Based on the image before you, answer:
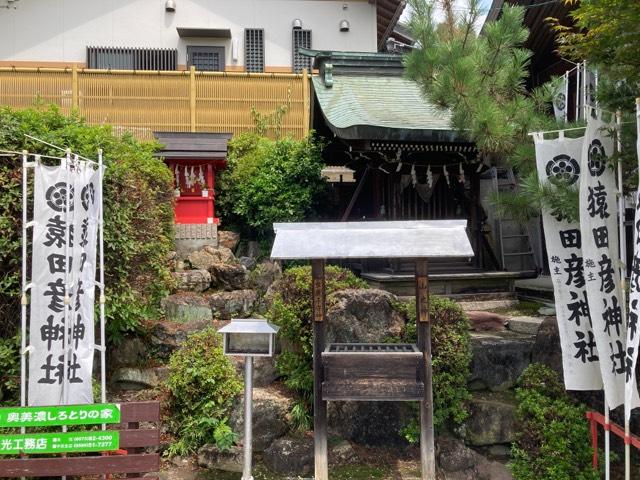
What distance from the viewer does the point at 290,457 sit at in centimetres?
634

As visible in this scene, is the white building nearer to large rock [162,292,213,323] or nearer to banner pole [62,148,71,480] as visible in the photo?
large rock [162,292,213,323]

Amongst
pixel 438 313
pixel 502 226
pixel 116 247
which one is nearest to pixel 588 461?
pixel 438 313

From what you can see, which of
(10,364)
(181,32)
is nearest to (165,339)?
(10,364)

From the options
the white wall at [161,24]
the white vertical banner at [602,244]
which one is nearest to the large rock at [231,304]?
the white vertical banner at [602,244]

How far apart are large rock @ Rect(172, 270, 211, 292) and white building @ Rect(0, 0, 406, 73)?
11427 millimetres

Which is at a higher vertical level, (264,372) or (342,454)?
(264,372)

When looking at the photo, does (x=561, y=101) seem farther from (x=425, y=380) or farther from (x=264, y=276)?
(x=264, y=276)

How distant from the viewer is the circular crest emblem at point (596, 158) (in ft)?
17.4

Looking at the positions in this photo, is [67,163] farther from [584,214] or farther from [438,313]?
[584,214]

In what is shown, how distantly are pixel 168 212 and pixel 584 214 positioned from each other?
6.96 m

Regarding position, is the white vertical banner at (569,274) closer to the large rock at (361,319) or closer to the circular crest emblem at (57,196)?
the large rock at (361,319)

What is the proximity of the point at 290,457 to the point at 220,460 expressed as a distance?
0.84 meters

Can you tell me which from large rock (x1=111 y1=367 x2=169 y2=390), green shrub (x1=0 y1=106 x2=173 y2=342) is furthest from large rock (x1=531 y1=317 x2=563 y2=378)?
green shrub (x1=0 y1=106 x2=173 y2=342)

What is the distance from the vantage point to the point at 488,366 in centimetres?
704
